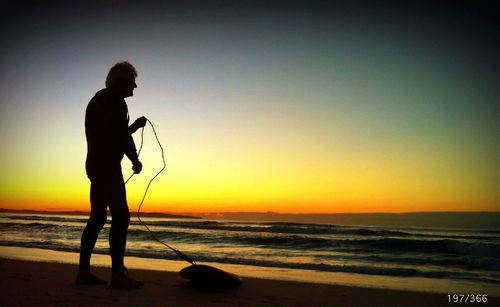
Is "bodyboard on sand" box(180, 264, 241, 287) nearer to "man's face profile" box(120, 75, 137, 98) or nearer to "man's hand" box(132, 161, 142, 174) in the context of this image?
"man's hand" box(132, 161, 142, 174)

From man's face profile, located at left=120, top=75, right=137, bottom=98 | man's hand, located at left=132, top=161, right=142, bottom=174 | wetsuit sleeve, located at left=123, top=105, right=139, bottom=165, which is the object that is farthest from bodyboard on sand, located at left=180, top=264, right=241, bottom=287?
man's face profile, located at left=120, top=75, right=137, bottom=98

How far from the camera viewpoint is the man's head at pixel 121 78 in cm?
352

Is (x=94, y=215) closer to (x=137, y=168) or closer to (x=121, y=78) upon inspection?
(x=137, y=168)

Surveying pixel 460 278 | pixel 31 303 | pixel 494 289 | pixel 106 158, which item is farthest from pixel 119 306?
pixel 460 278

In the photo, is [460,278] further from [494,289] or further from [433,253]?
[433,253]

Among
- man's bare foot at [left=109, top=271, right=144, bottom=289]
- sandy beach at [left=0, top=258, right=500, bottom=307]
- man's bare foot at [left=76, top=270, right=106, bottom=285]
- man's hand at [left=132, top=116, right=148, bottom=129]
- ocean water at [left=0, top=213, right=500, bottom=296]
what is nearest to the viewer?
sandy beach at [left=0, top=258, right=500, bottom=307]

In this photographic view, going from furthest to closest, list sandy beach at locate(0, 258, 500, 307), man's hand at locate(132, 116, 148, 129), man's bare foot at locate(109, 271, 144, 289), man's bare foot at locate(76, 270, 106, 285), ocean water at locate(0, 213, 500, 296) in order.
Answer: ocean water at locate(0, 213, 500, 296)
man's hand at locate(132, 116, 148, 129)
man's bare foot at locate(76, 270, 106, 285)
man's bare foot at locate(109, 271, 144, 289)
sandy beach at locate(0, 258, 500, 307)

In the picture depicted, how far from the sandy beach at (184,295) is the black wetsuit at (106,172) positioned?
38 centimetres

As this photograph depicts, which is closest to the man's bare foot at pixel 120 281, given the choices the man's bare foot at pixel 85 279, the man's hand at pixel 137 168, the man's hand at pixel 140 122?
the man's bare foot at pixel 85 279

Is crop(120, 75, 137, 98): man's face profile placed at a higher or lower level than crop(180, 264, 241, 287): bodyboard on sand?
higher

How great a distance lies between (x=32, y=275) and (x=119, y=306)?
2.30 meters

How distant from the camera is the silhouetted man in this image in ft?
11.0

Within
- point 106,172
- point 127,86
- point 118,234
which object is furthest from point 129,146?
point 118,234

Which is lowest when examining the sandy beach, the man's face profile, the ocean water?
the ocean water
